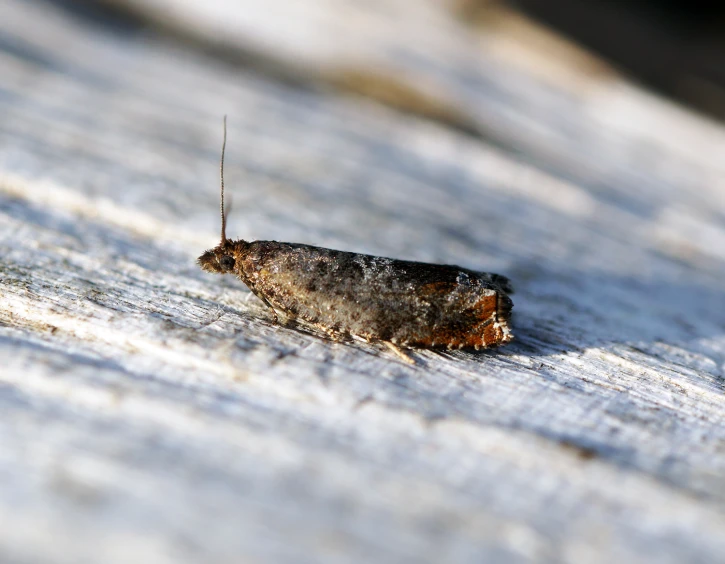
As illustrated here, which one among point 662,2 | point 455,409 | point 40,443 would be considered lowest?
point 40,443

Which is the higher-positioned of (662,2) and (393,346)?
(662,2)

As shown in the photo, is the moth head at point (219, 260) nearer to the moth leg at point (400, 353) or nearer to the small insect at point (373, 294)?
the small insect at point (373, 294)

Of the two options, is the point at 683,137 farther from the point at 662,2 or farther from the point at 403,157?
the point at 662,2

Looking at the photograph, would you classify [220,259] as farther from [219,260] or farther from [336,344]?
[336,344]

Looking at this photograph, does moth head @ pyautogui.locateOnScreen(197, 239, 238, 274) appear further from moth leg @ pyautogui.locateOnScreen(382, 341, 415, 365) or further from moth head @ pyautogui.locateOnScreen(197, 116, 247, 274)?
moth leg @ pyautogui.locateOnScreen(382, 341, 415, 365)

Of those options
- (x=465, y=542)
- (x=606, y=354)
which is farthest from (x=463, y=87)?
(x=465, y=542)

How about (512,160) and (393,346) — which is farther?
(512,160)

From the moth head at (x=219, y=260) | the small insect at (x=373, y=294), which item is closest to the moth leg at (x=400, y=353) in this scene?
the small insect at (x=373, y=294)

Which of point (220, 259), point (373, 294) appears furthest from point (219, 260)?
point (373, 294)
